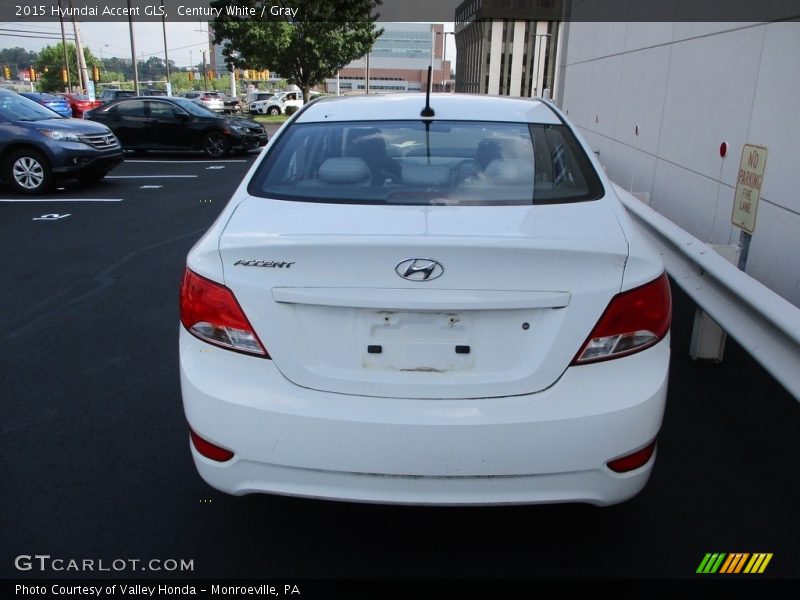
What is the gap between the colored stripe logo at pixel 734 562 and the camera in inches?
109

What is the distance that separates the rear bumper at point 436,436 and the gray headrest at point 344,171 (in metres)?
1.01

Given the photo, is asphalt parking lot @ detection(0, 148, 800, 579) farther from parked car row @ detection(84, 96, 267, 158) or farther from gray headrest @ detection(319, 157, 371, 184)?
parked car row @ detection(84, 96, 267, 158)

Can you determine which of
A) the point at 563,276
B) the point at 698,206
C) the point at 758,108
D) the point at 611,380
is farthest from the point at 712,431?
the point at 698,206

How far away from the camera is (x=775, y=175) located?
5.53 m

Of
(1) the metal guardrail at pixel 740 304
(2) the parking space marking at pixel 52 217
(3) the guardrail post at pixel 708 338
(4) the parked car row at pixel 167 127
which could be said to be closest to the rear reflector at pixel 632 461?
(1) the metal guardrail at pixel 740 304

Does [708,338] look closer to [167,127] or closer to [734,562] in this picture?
[734,562]

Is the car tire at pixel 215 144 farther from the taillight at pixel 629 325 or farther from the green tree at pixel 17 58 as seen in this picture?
the green tree at pixel 17 58

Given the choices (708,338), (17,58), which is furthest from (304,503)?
(17,58)

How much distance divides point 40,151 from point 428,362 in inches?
434

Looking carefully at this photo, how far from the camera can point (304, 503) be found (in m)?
3.22

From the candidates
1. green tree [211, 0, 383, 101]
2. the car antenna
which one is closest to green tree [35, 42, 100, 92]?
green tree [211, 0, 383, 101]

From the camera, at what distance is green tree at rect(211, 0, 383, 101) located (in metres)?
32.8

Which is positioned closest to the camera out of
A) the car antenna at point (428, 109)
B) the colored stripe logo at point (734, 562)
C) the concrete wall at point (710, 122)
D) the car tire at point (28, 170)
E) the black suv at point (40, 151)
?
the colored stripe logo at point (734, 562)

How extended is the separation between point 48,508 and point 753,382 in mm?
3955
